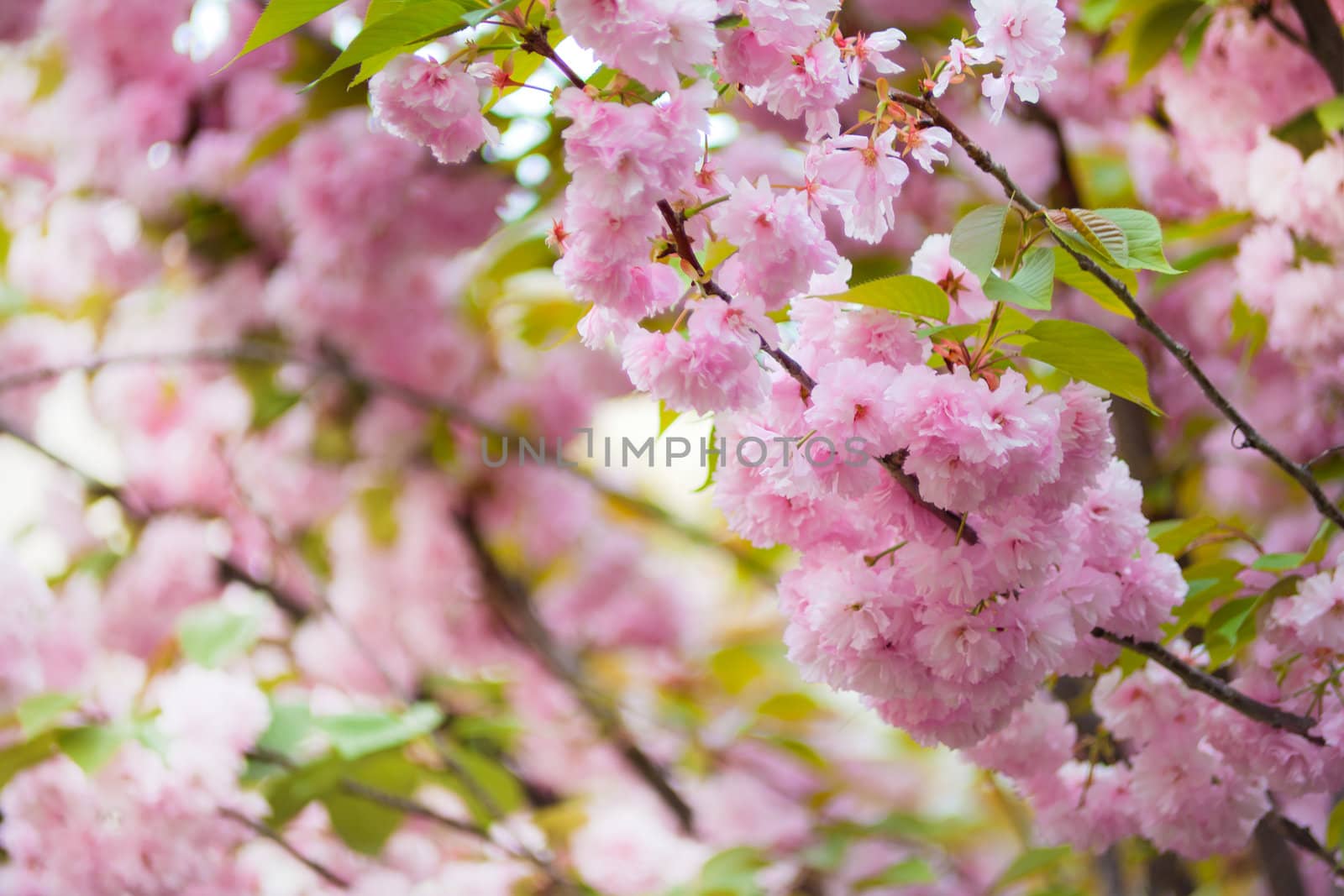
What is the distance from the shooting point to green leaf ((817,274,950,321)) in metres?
0.48

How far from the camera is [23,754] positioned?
95 centimetres

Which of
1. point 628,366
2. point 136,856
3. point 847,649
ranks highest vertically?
point 628,366

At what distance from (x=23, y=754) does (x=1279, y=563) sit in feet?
3.23

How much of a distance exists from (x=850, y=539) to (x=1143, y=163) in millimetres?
865

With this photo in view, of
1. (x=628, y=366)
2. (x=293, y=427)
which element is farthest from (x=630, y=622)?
(x=628, y=366)

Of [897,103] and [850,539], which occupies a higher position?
[897,103]

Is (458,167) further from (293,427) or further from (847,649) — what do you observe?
(847,649)

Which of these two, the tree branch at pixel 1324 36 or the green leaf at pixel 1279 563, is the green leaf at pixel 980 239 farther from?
the tree branch at pixel 1324 36

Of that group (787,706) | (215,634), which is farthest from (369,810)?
(787,706)

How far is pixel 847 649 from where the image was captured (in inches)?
21.4

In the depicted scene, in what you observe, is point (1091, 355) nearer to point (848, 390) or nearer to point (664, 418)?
point (848, 390)

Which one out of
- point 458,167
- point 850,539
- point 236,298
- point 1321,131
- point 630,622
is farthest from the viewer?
point 630,622

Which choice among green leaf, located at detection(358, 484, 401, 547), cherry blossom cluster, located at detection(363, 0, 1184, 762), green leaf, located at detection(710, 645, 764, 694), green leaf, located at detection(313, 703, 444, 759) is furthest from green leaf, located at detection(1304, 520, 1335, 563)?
green leaf, located at detection(358, 484, 401, 547)

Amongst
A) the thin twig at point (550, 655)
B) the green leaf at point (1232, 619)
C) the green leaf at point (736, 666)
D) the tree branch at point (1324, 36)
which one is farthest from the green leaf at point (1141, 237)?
the green leaf at point (736, 666)
